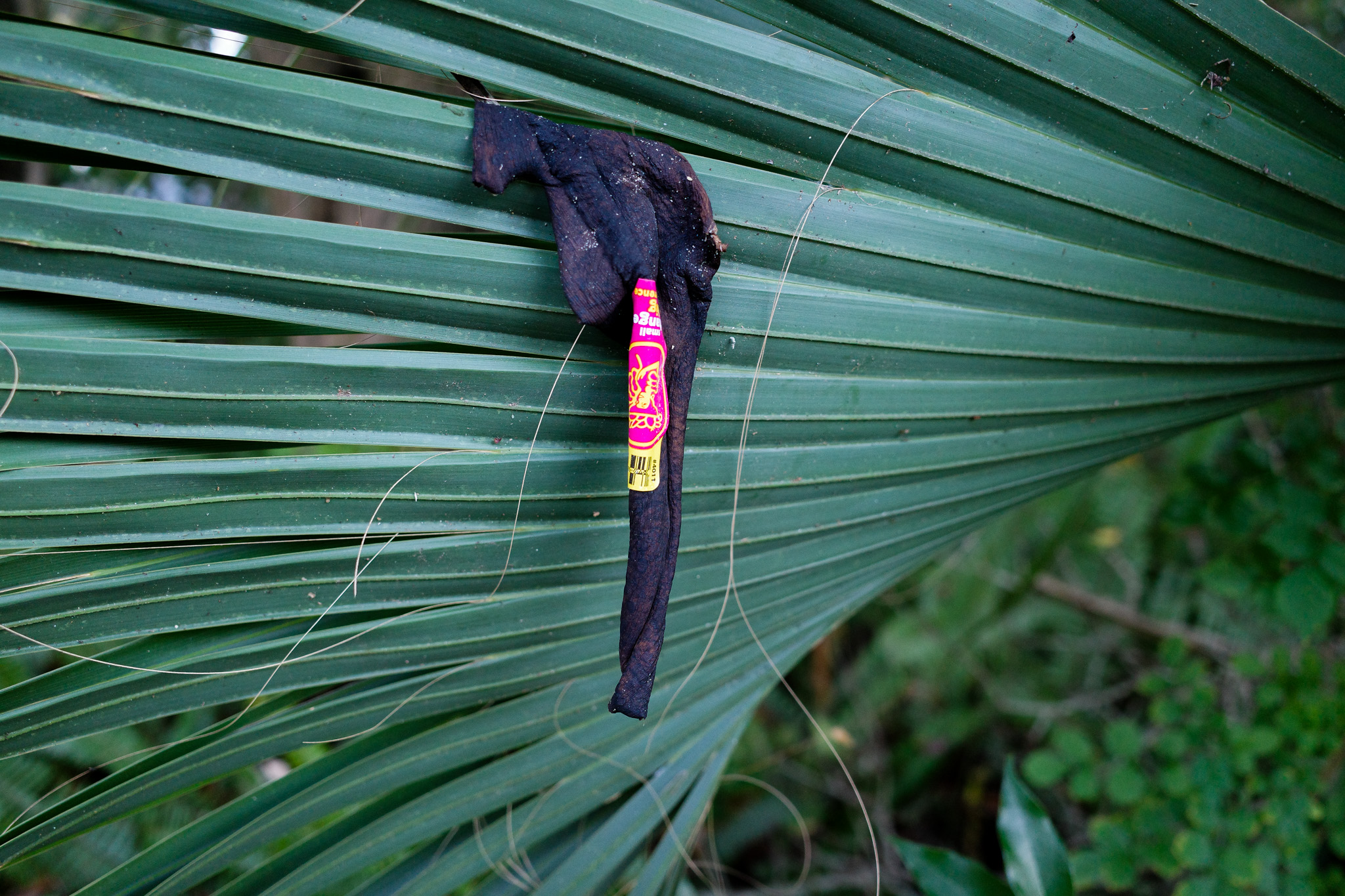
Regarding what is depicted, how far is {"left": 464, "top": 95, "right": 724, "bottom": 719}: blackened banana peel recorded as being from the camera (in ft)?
1.69

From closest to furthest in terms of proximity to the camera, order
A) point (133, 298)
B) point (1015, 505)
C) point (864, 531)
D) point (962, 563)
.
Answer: point (133, 298), point (864, 531), point (1015, 505), point (962, 563)

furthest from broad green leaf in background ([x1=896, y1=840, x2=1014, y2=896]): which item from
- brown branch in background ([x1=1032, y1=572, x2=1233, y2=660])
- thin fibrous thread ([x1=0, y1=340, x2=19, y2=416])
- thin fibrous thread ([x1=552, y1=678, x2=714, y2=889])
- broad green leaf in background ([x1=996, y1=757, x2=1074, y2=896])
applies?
brown branch in background ([x1=1032, y1=572, x2=1233, y2=660])

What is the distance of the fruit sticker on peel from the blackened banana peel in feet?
0.05

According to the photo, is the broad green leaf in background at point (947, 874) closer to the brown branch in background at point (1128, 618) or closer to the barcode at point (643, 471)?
the barcode at point (643, 471)

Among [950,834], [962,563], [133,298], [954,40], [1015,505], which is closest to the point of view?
[133,298]

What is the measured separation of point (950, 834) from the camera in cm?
198

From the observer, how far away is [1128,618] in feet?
6.44

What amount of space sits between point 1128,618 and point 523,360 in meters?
2.08

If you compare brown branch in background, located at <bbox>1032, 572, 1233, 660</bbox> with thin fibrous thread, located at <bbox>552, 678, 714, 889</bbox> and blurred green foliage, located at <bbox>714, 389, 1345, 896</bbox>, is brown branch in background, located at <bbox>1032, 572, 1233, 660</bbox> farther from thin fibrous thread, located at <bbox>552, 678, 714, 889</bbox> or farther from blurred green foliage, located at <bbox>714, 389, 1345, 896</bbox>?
thin fibrous thread, located at <bbox>552, 678, 714, 889</bbox>

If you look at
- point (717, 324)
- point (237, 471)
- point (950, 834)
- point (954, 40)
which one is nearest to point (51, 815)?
point (237, 471)

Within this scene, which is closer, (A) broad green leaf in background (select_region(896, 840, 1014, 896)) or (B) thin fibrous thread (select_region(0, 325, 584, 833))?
(B) thin fibrous thread (select_region(0, 325, 584, 833))

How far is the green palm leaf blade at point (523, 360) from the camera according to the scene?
1.64 feet

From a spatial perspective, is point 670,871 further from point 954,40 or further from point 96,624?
point 954,40

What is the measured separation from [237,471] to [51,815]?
38 cm
